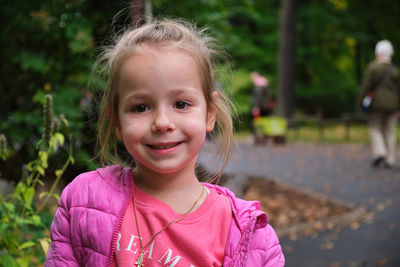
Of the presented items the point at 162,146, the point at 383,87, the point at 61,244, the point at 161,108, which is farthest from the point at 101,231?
the point at 383,87

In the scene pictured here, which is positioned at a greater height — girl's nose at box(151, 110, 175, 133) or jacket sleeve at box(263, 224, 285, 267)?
girl's nose at box(151, 110, 175, 133)

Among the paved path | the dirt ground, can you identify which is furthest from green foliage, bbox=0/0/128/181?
the dirt ground

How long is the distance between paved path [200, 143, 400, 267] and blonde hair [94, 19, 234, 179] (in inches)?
11.7

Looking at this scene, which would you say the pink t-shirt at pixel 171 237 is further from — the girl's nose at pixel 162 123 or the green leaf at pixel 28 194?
the green leaf at pixel 28 194

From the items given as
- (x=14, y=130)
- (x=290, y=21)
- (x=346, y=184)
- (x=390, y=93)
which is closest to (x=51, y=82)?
(x=14, y=130)

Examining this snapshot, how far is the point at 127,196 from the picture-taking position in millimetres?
1690

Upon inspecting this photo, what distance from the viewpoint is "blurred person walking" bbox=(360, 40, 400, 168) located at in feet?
30.8

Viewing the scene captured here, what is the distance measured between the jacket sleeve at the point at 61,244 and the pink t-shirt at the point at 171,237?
0.52 ft

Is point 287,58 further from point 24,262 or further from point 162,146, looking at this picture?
point 162,146

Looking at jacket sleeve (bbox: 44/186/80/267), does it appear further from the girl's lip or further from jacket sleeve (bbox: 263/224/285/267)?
jacket sleeve (bbox: 263/224/285/267)

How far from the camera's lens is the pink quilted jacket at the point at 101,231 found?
1.61 m

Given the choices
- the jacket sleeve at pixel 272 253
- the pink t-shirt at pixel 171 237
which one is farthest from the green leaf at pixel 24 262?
the jacket sleeve at pixel 272 253

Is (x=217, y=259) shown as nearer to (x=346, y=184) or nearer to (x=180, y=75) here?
(x=180, y=75)

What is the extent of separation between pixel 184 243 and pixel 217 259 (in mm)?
126
